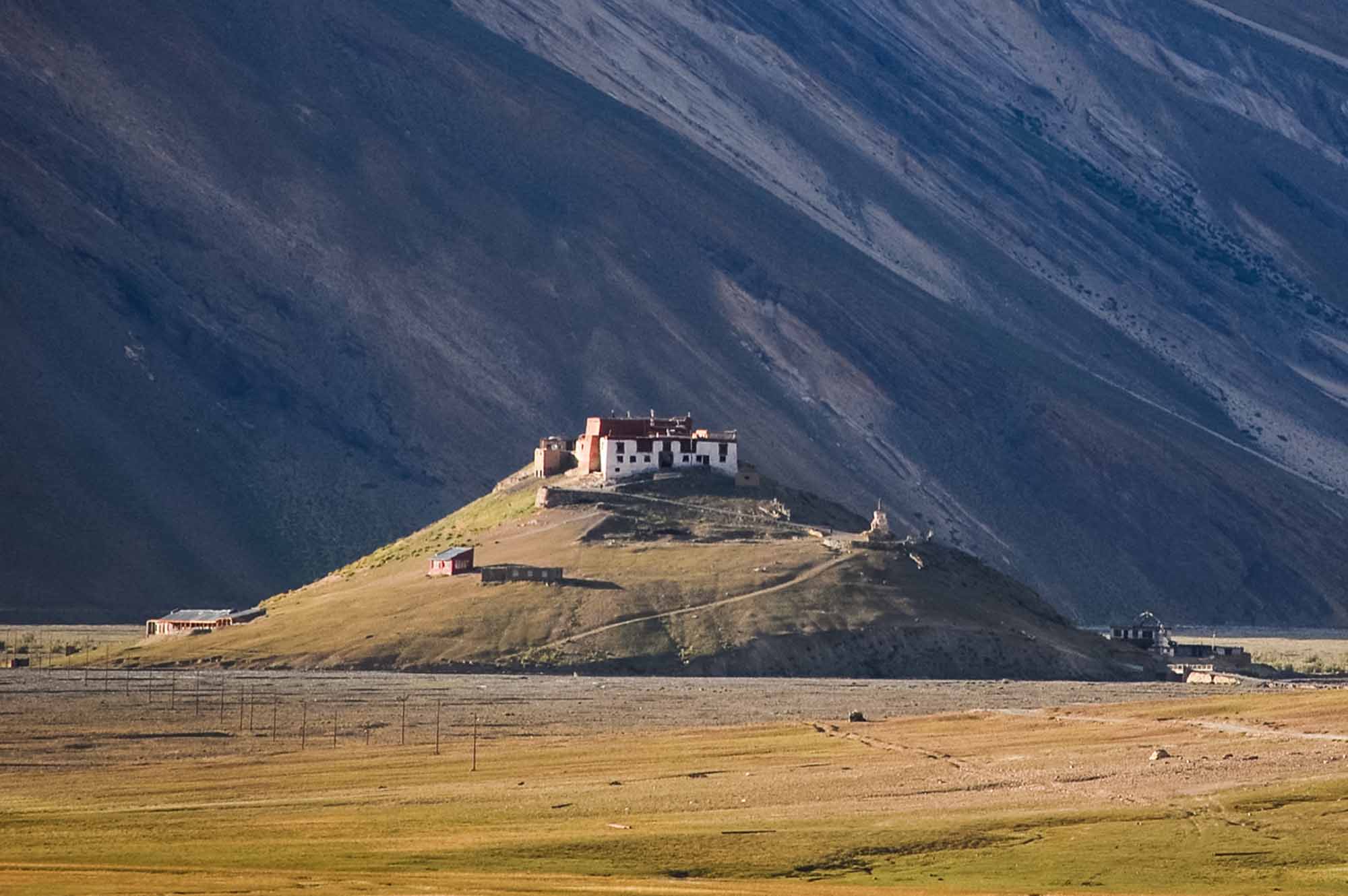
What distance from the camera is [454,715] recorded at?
235ft

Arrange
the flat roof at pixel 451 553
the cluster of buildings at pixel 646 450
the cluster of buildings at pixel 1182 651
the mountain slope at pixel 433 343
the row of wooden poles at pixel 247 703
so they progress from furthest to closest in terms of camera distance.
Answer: the mountain slope at pixel 433 343 < the cluster of buildings at pixel 646 450 < the cluster of buildings at pixel 1182 651 < the flat roof at pixel 451 553 < the row of wooden poles at pixel 247 703

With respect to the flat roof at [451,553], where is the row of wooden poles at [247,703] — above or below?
below

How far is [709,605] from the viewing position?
3501 inches

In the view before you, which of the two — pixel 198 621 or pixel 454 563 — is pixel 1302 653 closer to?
pixel 454 563

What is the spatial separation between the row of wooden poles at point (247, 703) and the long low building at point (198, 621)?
11.8 metres

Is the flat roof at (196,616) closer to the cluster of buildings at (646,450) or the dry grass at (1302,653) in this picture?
the cluster of buildings at (646,450)

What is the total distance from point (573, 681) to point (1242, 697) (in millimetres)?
23783

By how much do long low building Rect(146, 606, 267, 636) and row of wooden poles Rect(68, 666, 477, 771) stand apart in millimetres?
11784

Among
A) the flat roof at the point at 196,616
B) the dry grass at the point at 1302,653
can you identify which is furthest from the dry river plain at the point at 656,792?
the dry grass at the point at 1302,653

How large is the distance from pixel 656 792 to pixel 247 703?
75.2 feet

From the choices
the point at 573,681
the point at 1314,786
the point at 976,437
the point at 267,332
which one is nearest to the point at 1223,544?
the point at 976,437

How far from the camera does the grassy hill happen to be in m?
85.9


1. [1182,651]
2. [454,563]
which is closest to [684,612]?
[454,563]

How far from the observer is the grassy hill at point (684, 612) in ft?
282
